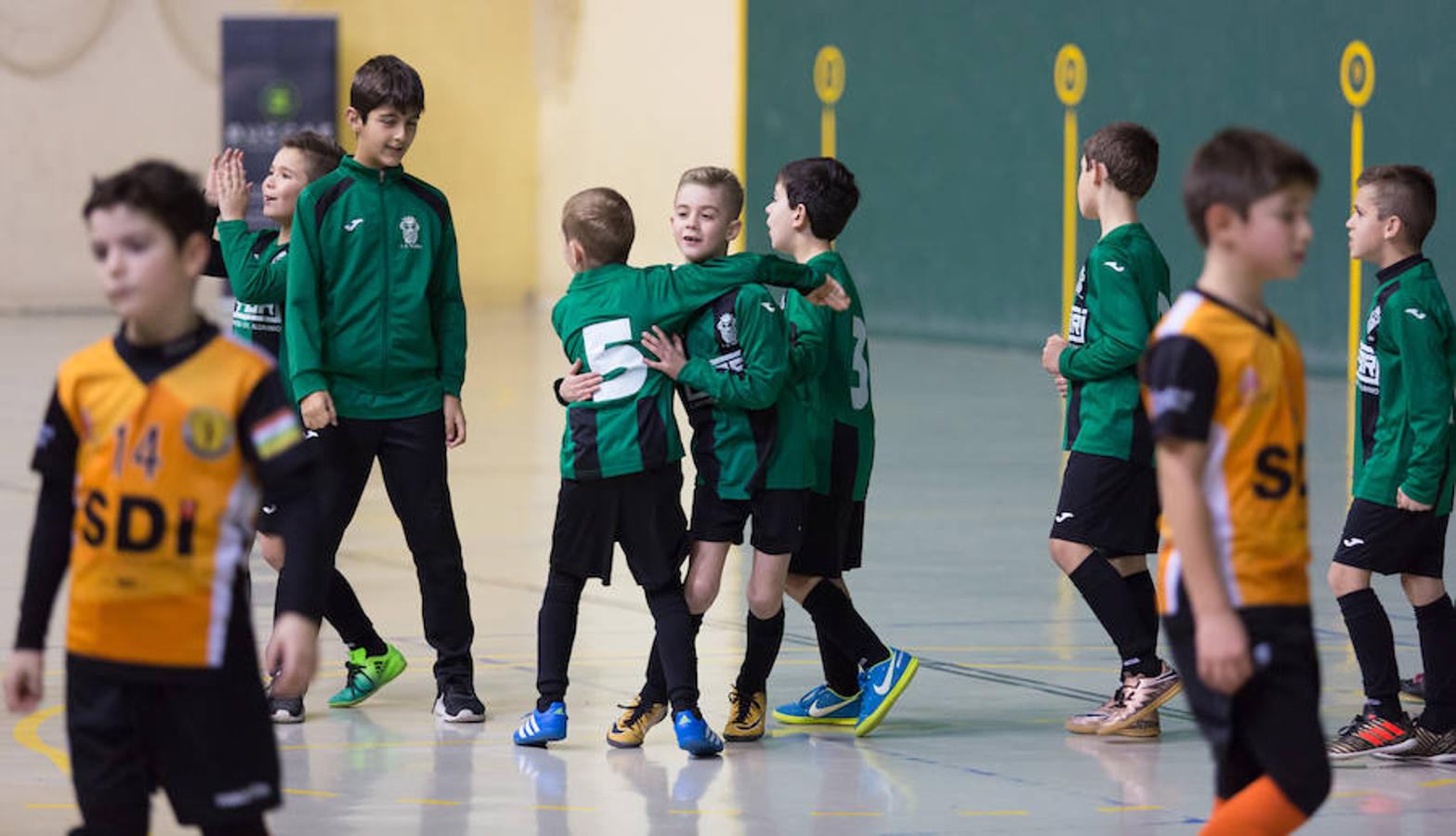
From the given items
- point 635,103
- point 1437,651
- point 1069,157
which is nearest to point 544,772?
point 1437,651

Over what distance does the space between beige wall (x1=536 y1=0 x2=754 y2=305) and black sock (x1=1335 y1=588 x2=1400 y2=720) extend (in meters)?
17.6

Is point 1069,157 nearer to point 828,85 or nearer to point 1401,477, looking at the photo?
point 828,85

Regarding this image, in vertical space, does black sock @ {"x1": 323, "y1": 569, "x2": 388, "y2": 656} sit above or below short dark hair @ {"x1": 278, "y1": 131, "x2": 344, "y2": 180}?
below

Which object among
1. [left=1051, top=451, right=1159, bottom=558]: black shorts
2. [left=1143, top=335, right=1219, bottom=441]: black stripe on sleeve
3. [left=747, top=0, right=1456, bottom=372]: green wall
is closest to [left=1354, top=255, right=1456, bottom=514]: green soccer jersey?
[left=1051, top=451, right=1159, bottom=558]: black shorts

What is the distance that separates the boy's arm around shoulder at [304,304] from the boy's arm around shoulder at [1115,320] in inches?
82.3

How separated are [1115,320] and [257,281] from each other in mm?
2437

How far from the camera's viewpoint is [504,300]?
26906mm

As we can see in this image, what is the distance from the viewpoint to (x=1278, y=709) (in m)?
3.91

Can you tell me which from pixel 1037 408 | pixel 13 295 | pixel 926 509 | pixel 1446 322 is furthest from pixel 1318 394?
pixel 13 295

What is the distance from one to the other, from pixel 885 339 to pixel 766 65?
3378mm

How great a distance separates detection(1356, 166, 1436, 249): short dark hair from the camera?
6.17m

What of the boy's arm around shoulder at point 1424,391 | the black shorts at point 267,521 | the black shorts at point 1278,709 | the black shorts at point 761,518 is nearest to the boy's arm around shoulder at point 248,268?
the black shorts at point 267,521

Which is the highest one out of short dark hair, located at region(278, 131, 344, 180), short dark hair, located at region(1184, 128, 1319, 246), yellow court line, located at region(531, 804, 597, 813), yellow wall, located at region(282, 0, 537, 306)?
yellow wall, located at region(282, 0, 537, 306)

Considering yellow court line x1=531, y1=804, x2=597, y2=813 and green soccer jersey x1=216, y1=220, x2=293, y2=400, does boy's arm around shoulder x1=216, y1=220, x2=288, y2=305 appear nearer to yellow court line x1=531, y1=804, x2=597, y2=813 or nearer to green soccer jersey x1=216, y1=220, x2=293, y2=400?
green soccer jersey x1=216, y1=220, x2=293, y2=400
